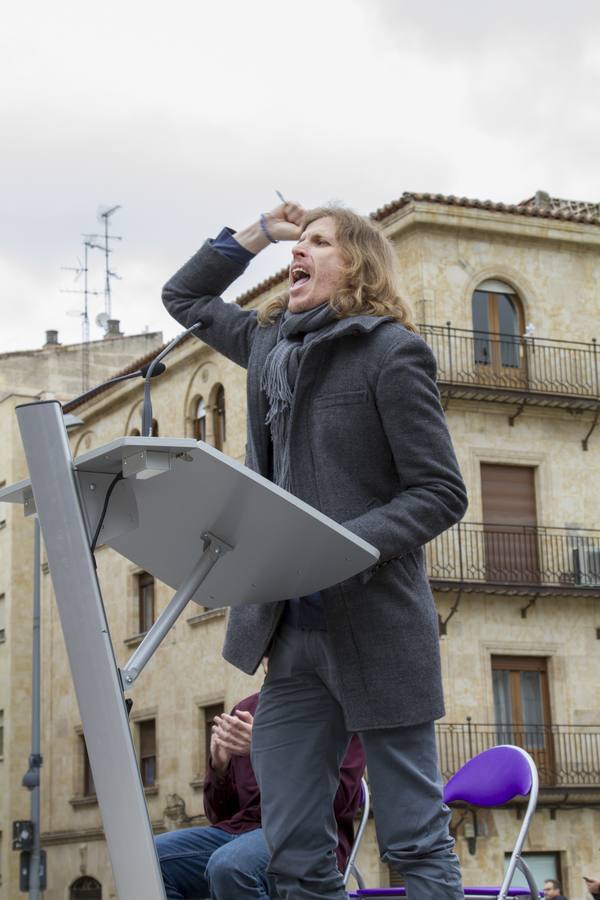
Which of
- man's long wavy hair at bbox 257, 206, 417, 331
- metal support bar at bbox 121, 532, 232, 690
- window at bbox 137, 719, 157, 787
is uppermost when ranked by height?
window at bbox 137, 719, 157, 787

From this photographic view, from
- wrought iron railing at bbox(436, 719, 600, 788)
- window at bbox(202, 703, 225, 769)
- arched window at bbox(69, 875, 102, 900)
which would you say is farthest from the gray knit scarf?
arched window at bbox(69, 875, 102, 900)

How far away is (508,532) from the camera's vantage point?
29.6m

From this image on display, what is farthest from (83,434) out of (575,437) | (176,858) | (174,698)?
(176,858)

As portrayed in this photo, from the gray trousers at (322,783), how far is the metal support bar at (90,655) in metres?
0.60

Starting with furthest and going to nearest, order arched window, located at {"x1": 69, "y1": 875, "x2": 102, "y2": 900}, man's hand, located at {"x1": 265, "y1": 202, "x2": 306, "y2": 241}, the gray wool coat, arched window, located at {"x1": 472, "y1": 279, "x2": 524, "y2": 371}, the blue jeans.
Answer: arched window, located at {"x1": 69, "y1": 875, "x2": 102, "y2": 900} < arched window, located at {"x1": 472, "y1": 279, "x2": 524, "y2": 371} < the blue jeans < man's hand, located at {"x1": 265, "y1": 202, "x2": 306, "y2": 241} < the gray wool coat

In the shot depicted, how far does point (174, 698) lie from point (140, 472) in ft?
106

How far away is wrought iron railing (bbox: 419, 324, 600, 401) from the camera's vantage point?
1174 inches

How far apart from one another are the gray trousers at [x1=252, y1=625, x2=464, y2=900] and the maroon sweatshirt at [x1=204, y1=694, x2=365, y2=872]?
4.91 feet

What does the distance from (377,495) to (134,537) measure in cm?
63

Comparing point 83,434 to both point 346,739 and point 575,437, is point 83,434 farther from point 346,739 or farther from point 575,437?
point 346,739

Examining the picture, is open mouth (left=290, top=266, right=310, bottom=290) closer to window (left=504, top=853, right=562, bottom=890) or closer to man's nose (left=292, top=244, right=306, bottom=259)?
man's nose (left=292, top=244, right=306, bottom=259)

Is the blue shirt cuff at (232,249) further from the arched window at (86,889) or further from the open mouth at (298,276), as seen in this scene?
the arched window at (86,889)

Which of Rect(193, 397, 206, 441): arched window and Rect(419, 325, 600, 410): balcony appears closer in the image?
Rect(419, 325, 600, 410): balcony

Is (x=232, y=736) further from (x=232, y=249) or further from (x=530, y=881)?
(x=232, y=249)
